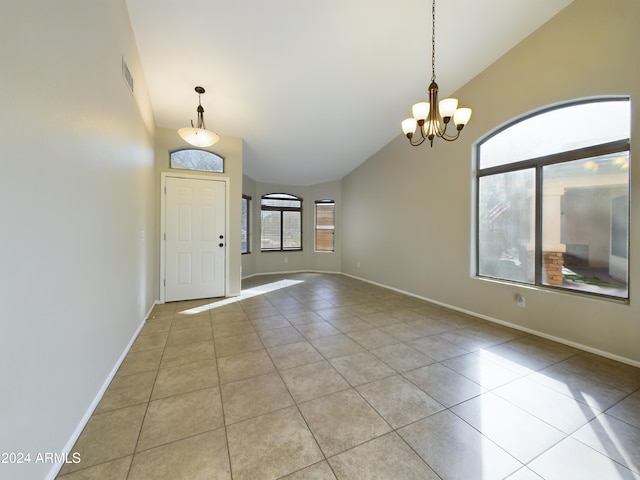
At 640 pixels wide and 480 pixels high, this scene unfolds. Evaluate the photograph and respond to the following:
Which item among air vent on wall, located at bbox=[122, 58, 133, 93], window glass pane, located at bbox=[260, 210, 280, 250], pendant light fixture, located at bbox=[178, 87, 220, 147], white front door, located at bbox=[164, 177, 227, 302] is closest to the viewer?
air vent on wall, located at bbox=[122, 58, 133, 93]

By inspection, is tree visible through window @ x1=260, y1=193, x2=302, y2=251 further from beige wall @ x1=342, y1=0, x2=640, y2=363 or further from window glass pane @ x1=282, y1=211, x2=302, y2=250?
beige wall @ x1=342, y1=0, x2=640, y2=363

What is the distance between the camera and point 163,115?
3822 mm

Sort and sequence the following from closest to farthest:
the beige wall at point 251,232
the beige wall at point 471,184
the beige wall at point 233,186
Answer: the beige wall at point 471,184 < the beige wall at point 233,186 < the beige wall at point 251,232

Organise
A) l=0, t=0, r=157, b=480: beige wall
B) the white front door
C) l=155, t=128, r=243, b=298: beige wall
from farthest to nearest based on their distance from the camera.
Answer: l=155, t=128, r=243, b=298: beige wall → the white front door → l=0, t=0, r=157, b=480: beige wall

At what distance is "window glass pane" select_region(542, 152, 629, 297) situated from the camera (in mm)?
2514

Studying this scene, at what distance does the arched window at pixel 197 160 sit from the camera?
4281 mm

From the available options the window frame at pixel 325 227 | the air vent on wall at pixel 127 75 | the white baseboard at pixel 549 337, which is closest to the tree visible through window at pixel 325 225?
the window frame at pixel 325 227

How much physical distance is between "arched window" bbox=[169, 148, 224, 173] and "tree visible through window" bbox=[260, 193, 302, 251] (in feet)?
7.75

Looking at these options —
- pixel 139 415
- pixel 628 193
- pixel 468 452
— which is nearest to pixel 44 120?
pixel 139 415

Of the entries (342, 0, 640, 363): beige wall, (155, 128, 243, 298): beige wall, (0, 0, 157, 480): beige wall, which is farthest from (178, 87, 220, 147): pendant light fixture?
(342, 0, 640, 363): beige wall

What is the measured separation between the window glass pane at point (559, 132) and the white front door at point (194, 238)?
14.1ft

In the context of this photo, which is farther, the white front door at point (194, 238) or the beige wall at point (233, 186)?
the beige wall at point (233, 186)

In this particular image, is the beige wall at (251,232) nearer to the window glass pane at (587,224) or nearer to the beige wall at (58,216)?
the beige wall at (58,216)

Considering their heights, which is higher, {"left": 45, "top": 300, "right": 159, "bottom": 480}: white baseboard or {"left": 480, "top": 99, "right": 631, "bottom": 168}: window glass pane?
{"left": 480, "top": 99, "right": 631, "bottom": 168}: window glass pane
